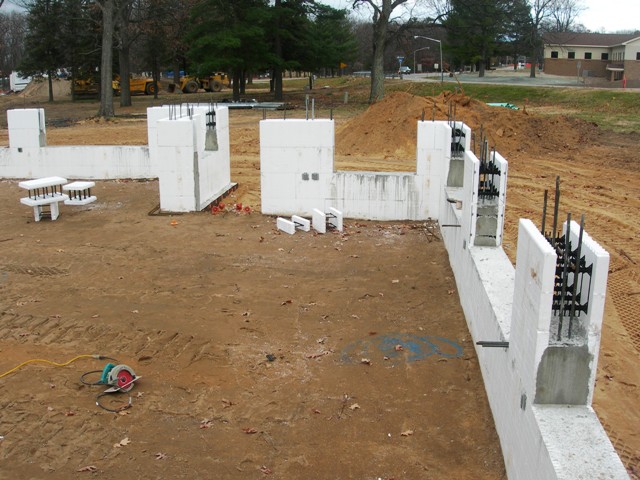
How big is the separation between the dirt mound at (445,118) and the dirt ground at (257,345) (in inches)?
236

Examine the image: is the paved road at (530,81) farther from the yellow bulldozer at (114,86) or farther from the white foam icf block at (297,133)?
the white foam icf block at (297,133)

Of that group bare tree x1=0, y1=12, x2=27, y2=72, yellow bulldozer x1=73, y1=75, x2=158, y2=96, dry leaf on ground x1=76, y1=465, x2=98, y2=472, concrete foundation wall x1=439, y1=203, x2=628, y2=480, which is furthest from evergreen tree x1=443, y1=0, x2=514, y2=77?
bare tree x1=0, y1=12, x2=27, y2=72

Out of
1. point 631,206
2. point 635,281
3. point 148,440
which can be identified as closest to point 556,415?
point 148,440

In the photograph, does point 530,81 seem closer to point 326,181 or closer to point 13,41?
point 326,181

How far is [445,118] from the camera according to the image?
76.4ft

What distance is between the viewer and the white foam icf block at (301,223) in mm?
14562

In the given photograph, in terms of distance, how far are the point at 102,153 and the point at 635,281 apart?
1481 cm

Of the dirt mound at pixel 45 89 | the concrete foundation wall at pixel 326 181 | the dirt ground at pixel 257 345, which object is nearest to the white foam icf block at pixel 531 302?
the dirt ground at pixel 257 345

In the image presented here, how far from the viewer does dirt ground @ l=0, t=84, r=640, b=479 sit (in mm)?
6621

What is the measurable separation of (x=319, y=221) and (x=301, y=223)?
400 mm

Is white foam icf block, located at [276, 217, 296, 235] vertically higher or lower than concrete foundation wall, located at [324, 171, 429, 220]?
lower

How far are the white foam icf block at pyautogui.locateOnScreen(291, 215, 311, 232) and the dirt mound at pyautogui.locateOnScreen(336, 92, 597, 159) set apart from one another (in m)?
8.40

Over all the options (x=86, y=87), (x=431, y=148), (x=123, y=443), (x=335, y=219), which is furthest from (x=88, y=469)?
(x=86, y=87)

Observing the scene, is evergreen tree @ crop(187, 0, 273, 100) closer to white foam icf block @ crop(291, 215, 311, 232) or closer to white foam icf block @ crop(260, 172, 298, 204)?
white foam icf block @ crop(260, 172, 298, 204)
